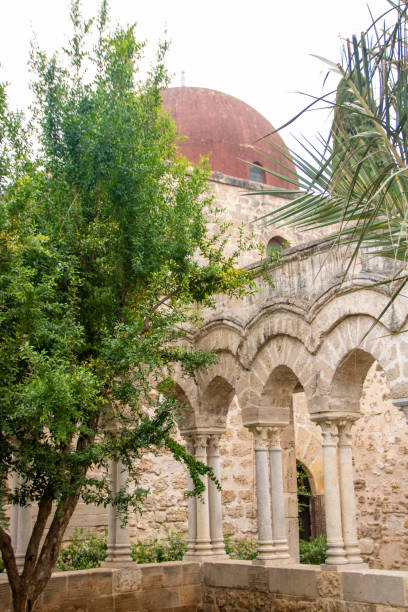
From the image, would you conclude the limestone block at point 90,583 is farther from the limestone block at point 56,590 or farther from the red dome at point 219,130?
the red dome at point 219,130

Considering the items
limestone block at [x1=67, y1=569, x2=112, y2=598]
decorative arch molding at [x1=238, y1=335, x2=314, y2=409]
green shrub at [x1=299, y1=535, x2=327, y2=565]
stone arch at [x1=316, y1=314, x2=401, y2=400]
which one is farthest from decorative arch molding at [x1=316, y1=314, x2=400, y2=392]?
green shrub at [x1=299, y1=535, x2=327, y2=565]

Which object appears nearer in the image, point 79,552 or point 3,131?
point 3,131

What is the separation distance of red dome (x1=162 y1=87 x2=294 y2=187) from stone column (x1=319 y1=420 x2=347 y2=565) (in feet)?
23.5

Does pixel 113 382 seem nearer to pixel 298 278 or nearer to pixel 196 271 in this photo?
pixel 196 271

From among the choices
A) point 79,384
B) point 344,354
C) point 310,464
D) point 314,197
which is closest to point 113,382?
point 79,384

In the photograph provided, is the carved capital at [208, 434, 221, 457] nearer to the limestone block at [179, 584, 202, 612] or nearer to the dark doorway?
the limestone block at [179, 584, 202, 612]

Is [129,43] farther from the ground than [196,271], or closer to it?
farther from the ground

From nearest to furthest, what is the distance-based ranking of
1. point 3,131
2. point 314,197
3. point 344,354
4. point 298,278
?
1. point 314,197
2. point 3,131
3. point 344,354
4. point 298,278

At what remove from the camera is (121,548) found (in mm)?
8625

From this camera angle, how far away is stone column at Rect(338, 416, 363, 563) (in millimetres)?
7266

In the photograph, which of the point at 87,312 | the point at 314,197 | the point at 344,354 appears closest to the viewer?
the point at 314,197

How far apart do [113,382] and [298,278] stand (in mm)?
2380

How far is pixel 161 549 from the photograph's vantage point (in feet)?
33.4

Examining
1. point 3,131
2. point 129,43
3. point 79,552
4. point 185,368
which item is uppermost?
point 129,43
